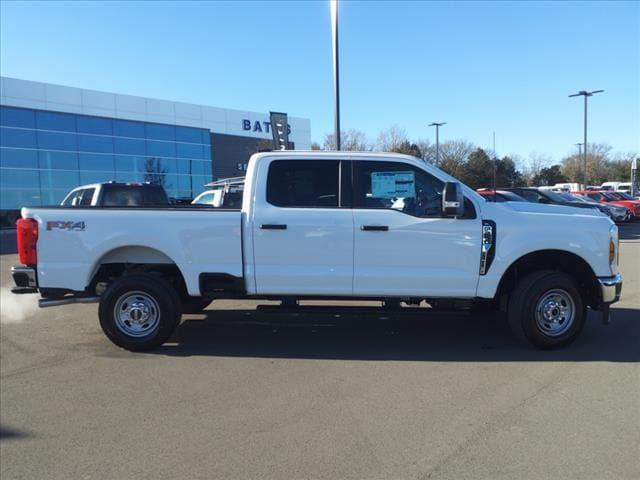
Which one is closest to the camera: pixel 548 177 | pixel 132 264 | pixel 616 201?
pixel 132 264

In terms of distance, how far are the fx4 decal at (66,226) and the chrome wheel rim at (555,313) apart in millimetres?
5057

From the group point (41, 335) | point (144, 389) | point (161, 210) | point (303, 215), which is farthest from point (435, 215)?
point (41, 335)

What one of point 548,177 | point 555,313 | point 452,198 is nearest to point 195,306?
point 452,198

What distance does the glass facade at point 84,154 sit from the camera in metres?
33.2

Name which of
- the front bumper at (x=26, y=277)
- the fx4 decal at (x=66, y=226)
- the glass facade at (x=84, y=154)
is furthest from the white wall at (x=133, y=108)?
the fx4 decal at (x=66, y=226)

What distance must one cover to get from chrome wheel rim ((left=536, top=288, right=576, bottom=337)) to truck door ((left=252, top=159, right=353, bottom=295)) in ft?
6.87

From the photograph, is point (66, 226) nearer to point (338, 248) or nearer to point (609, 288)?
point (338, 248)

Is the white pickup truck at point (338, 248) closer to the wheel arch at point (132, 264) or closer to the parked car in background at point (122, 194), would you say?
the wheel arch at point (132, 264)

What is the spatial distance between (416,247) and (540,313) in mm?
1534

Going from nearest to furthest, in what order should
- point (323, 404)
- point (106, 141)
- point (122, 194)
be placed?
point (323, 404)
point (122, 194)
point (106, 141)

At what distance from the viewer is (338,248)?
5.62m

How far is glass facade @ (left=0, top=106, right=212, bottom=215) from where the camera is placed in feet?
109

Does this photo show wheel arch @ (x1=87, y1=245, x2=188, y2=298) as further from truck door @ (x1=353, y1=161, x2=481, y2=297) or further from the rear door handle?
truck door @ (x1=353, y1=161, x2=481, y2=297)

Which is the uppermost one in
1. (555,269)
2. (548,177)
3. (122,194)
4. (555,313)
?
(548,177)
